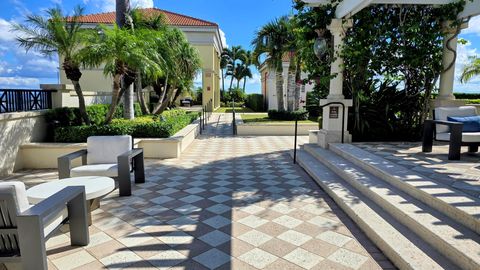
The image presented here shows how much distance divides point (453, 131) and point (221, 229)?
14.0 feet

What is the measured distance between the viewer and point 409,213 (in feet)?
10.7

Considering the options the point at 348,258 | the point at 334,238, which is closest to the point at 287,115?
the point at 334,238

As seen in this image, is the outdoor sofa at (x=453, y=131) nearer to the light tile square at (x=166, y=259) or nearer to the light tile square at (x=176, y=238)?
the light tile square at (x=176, y=238)

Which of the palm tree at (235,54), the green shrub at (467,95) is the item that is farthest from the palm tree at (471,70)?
the palm tree at (235,54)

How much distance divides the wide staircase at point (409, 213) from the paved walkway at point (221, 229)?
0.17 meters

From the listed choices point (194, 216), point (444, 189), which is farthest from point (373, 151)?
point (194, 216)

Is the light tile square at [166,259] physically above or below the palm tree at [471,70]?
below

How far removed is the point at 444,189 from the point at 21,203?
4.25 meters

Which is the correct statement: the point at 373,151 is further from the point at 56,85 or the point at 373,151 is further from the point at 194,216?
the point at 56,85

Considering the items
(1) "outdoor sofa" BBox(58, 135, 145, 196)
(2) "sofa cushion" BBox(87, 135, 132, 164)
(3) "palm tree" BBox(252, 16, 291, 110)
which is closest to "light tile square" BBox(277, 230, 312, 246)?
(1) "outdoor sofa" BBox(58, 135, 145, 196)

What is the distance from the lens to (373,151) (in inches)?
243

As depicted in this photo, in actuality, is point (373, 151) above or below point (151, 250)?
above

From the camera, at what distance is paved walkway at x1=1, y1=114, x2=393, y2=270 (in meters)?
2.82

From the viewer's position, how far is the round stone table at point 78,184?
3.16 m
